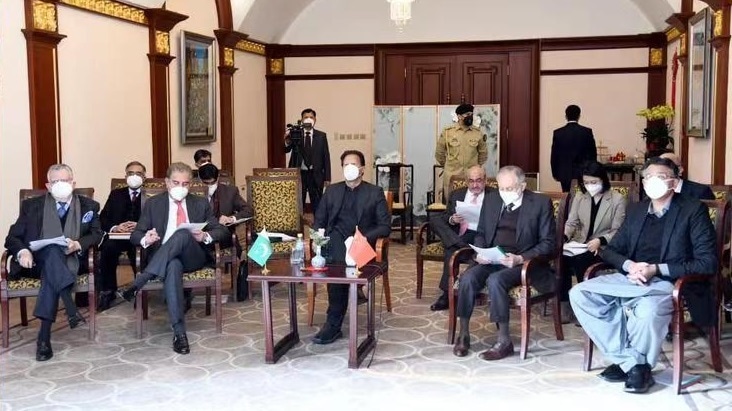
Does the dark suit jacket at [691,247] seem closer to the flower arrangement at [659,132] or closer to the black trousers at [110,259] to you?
the black trousers at [110,259]

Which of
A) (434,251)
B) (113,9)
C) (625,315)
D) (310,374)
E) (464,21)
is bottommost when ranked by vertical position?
(310,374)

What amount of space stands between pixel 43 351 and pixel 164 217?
1227 mm

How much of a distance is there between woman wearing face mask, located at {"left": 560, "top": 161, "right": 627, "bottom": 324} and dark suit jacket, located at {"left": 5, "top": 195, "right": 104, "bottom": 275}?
333 centimetres

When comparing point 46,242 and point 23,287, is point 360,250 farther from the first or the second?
point 23,287

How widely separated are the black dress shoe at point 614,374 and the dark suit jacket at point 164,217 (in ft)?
8.92

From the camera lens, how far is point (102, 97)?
7844 millimetres

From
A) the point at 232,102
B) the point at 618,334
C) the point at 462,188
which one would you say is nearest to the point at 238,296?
the point at 462,188

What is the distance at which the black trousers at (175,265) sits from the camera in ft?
17.0

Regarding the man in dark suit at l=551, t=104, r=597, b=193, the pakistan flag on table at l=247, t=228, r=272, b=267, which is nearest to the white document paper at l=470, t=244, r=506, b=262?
the pakistan flag on table at l=247, t=228, r=272, b=267

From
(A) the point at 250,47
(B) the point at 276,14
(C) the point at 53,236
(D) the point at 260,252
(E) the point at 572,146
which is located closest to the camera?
(D) the point at 260,252

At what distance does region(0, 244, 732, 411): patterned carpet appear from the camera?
4137 mm

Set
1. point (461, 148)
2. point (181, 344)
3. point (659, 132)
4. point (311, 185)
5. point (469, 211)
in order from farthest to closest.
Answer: point (311, 185), point (659, 132), point (461, 148), point (469, 211), point (181, 344)

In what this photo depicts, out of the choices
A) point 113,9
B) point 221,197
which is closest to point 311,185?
point 221,197

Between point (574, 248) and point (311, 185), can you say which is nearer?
point (574, 248)
